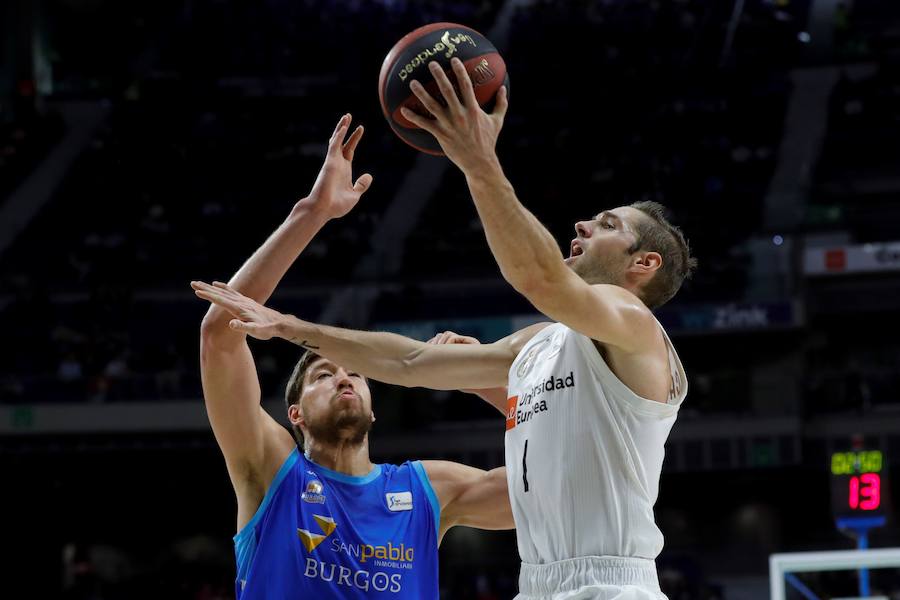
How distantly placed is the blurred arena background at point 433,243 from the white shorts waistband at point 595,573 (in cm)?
1190

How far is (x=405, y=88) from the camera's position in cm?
347

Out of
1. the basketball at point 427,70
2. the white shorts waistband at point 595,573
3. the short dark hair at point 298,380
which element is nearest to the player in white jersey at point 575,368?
the white shorts waistband at point 595,573

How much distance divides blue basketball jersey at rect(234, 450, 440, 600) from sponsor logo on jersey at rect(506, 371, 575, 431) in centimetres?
102

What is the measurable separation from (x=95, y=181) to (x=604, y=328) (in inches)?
874

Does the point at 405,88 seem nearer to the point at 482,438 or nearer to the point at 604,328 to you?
the point at 604,328

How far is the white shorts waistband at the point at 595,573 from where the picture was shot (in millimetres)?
3299

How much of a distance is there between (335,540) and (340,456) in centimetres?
39

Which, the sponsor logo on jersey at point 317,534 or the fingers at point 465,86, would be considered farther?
the sponsor logo on jersey at point 317,534

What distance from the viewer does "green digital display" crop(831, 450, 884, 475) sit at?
390 inches

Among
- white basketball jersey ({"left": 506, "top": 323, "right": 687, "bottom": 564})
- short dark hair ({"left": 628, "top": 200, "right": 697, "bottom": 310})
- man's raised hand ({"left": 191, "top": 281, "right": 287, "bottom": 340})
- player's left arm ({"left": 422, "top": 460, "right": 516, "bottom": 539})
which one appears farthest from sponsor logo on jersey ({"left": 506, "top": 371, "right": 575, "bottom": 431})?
player's left arm ({"left": 422, "top": 460, "right": 516, "bottom": 539})

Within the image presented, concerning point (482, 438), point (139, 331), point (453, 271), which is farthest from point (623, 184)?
point (139, 331)

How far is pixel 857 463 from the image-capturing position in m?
9.98

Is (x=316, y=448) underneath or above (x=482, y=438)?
underneath

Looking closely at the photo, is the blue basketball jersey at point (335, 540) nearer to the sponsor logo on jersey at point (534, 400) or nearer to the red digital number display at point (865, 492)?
the sponsor logo on jersey at point (534, 400)
